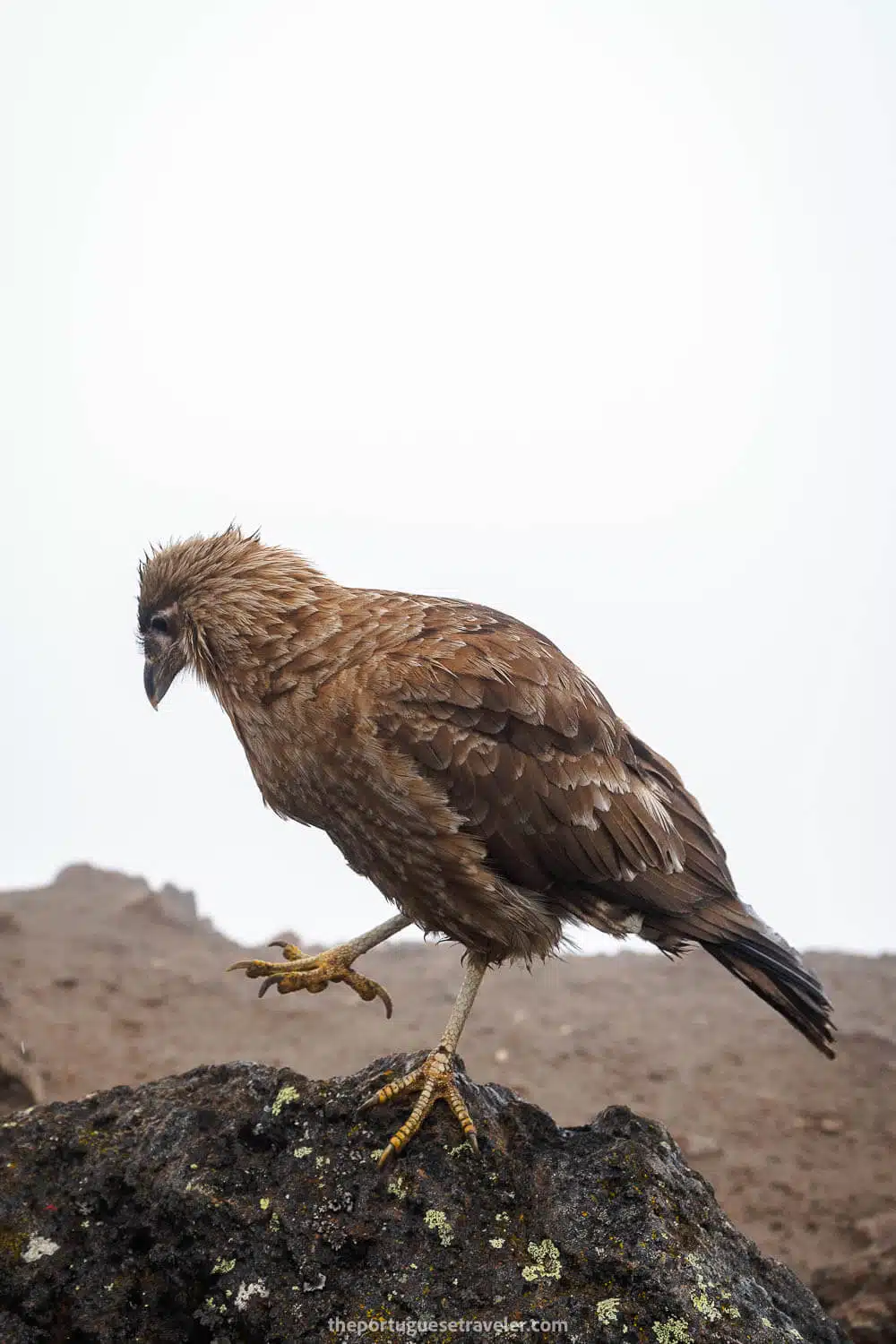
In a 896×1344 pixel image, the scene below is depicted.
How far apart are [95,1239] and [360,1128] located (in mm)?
919

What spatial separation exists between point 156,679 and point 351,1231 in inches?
93.4

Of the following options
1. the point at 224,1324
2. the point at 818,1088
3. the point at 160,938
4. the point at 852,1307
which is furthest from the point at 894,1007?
the point at 224,1324

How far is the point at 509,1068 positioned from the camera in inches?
325

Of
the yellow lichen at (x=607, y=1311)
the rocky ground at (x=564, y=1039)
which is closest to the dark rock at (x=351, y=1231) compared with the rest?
the yellow lichen at (x=607, y=1311)

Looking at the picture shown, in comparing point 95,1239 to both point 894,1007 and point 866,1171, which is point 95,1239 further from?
point 894,1007

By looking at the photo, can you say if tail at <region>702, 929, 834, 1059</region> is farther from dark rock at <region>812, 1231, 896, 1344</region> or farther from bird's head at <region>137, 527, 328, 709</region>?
bird's head at <region>137, 527, 328, 709</region>

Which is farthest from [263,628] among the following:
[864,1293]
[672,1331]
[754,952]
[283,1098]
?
[864,1293]

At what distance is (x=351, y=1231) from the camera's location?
343 centimetres

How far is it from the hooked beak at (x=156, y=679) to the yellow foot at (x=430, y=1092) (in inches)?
76.8

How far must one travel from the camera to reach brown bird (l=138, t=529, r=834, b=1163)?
13.3 feet

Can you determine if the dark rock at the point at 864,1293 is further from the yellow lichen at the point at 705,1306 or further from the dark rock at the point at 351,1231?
the yellow lichen at the point at 705,1306

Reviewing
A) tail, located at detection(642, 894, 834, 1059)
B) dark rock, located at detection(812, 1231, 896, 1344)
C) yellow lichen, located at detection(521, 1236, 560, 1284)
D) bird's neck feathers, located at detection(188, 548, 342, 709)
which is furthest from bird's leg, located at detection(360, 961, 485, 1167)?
dark rock, located at detection(812, 1231, 896, 1344)

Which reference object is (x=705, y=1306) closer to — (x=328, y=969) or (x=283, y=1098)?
(x=283, y=1098)

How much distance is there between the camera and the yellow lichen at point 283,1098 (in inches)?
150
